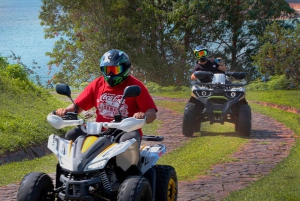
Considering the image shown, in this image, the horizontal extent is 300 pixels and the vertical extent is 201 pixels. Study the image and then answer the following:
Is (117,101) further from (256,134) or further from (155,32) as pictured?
(155,32)

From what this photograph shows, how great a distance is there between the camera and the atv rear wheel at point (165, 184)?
7438 millimetres

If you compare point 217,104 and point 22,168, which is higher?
point 217,104

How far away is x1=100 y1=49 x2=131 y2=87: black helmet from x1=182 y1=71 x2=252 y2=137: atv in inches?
259

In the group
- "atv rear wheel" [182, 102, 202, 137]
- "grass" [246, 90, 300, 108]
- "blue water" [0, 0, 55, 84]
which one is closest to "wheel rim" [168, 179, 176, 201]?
"atv rear wheel" [182, 102, 202, 137]

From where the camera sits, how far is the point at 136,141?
7023mm

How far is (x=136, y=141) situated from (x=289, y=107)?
12.4 m

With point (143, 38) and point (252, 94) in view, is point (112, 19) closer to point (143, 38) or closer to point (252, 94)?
point (143, 38)

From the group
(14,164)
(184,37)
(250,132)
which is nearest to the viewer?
(14,164)

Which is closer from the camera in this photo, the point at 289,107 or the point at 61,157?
the point at 61,157

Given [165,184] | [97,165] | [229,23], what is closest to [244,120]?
[165,184]

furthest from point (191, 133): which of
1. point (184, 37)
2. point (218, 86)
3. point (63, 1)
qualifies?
point (184, 37)

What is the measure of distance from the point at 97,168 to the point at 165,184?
3.78 feet

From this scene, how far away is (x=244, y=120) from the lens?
45.8ft

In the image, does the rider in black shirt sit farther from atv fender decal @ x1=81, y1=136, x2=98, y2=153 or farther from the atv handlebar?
atv fender decal @ x1=81, y1=136, x2=98, y2=153
